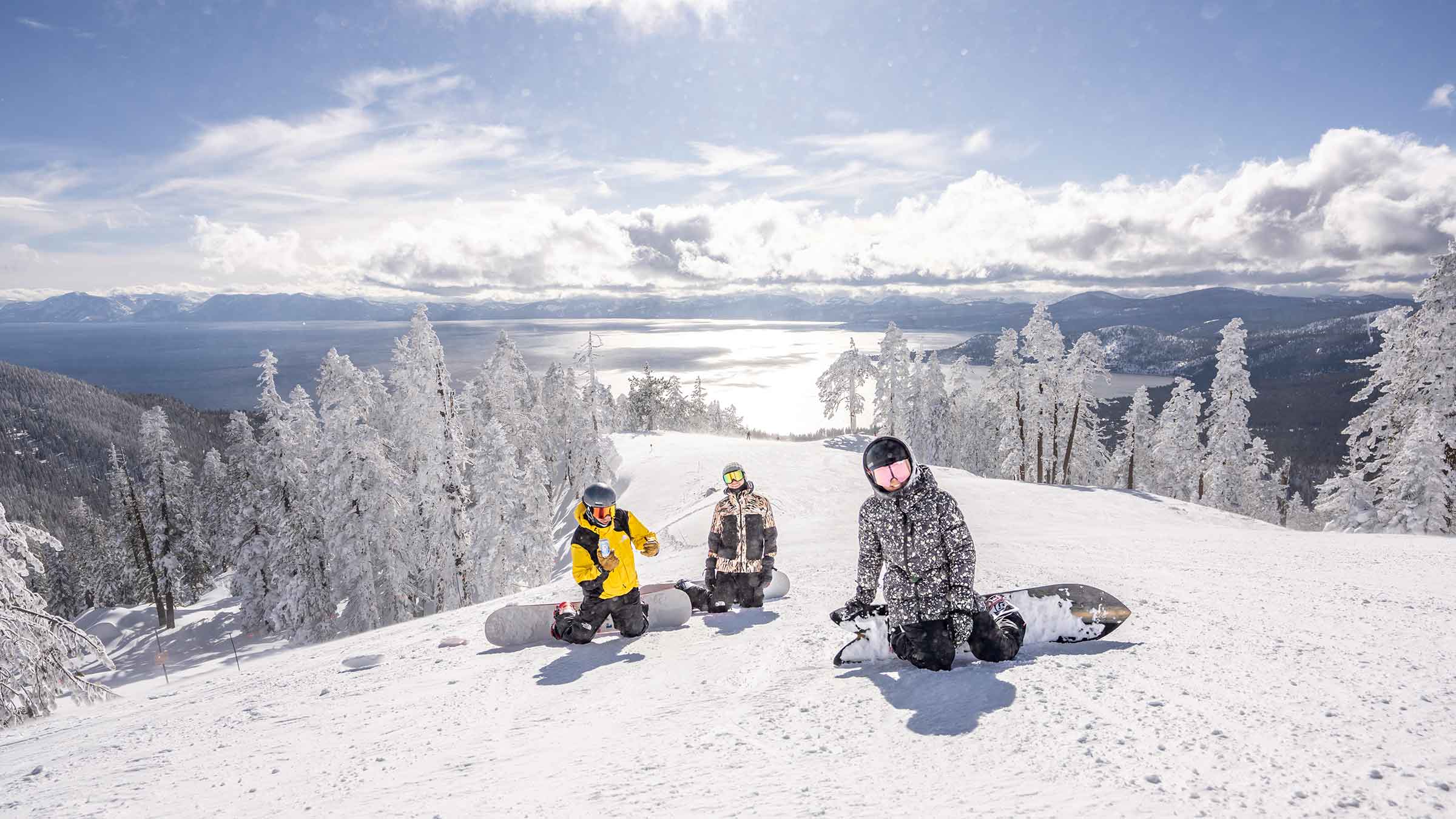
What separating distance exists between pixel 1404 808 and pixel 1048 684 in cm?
195

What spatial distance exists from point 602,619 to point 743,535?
2.20 meters

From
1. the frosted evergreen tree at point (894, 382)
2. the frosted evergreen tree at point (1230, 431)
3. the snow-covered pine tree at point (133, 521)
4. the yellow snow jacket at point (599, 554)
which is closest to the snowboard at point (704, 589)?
the yellow snow jacket at point (599, 554)

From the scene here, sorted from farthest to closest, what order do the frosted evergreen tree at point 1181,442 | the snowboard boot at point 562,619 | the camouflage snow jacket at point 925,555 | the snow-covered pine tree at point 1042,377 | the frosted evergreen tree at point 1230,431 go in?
the frosted evergreen tree at point 1181,442 → the snow-covered pine tree at point 1042,377 → the frosted evergreen tree at point 1230,431 → the snowboard boot at point 562,619 → the camouflage snow jacket at point 925,555

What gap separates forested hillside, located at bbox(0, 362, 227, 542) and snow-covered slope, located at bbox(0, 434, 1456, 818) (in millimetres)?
164239

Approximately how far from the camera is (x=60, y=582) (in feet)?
207

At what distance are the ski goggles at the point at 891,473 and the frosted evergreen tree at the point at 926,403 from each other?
4695 cm

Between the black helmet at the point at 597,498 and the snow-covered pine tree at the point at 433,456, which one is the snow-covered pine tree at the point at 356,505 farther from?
the black helmet at the point at 597,498

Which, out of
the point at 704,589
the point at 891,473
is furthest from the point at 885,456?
the point at 704,589

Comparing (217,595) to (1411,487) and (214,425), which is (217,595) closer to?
(1411,487)

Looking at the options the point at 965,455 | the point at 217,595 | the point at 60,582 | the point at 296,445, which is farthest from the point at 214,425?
the point at 965,455

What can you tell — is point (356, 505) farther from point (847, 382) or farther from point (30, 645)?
point (847, 382)

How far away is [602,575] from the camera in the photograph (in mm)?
7457

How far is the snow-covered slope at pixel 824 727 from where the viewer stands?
346 cm

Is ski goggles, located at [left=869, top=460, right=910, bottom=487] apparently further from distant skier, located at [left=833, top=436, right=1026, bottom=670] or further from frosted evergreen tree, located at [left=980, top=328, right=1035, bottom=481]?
frosted evergreen tree, located at [left=980, top=328, right=1035, bottom=481]
